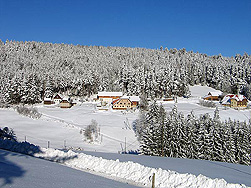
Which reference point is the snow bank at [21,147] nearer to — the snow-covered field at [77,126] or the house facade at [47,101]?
the snow-covered field at [77,126]

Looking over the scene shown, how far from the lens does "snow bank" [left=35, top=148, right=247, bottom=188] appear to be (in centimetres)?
920

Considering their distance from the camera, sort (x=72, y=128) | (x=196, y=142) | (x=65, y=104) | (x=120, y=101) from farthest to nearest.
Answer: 1. (x=65, y=104)
2. (x=120, y=101)
3. (x=72, y=128)
4. (x=196, y=142)

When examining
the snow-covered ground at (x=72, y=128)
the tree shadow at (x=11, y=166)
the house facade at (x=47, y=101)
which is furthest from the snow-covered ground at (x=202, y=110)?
the tree shadow at (x=11, y=166)

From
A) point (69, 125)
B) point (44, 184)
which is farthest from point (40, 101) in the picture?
point (44, 184)

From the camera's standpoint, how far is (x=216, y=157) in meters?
32.7

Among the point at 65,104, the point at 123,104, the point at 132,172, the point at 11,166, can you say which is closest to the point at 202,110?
the point at 123,104

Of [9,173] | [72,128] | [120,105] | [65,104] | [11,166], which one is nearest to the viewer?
[9,173]

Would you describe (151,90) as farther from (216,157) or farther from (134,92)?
(216,157)

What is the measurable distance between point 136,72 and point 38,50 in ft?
280

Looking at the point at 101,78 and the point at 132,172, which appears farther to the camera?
the point at 101,78

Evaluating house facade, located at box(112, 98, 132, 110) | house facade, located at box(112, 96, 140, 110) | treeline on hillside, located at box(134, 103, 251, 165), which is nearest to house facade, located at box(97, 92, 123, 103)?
house facade, located at box(112, 96, 140, 110)

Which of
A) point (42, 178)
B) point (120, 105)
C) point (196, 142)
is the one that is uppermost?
point (42, 178)

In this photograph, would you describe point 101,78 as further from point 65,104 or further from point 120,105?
point 120,105

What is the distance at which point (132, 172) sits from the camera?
10672 mm
